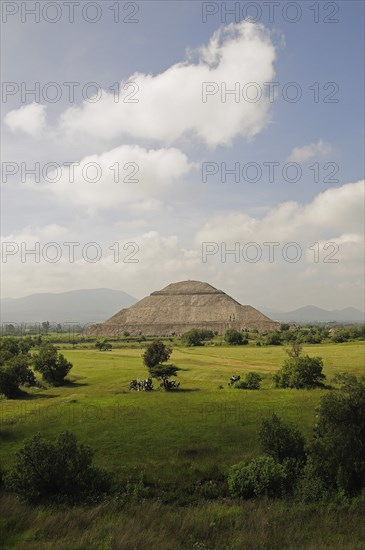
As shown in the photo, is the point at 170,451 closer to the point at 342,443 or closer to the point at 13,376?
the point at 342,443

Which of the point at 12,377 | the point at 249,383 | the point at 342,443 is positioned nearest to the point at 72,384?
the point at 12,377

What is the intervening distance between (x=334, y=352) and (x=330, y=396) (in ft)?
304

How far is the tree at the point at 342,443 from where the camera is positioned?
24875 mm

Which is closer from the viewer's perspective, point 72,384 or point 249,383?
point 249,383

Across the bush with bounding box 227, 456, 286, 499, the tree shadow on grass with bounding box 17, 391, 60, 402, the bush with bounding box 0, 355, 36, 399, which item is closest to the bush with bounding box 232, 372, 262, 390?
the tree shadow on grass with bounding box 17, 391, 60, 402

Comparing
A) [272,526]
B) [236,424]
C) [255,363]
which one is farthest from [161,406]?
[255,363]

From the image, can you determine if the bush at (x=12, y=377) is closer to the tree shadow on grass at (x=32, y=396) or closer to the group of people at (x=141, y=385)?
the tree shadow on grass at (x=32, y=396)

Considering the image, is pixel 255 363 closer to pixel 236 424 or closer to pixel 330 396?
pixel 236 424

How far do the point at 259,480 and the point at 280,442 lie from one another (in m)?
3.75

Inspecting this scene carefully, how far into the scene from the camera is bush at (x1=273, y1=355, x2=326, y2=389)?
6319 cm

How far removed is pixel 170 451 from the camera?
34.2 meters

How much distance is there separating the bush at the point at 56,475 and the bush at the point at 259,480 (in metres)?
8.65

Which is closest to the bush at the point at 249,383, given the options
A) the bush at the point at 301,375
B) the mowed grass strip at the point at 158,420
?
the mowed grass strip at the point at 158,420

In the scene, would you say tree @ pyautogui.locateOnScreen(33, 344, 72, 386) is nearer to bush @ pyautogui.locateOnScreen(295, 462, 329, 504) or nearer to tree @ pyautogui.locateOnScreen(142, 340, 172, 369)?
tree @ pyautogui.locateOnScreen(142, 340, 172, 369)
